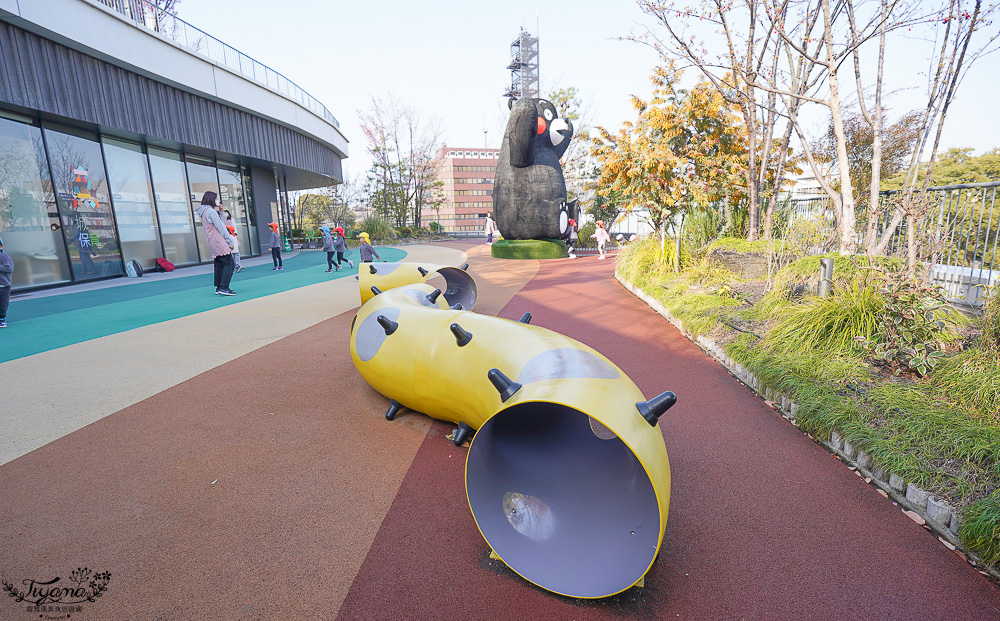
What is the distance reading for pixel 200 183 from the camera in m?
16.5

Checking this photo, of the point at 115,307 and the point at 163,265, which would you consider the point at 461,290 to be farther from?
the point at 163,265

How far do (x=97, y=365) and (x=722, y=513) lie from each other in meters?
6.47

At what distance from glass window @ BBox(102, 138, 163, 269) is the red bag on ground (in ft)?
0.76

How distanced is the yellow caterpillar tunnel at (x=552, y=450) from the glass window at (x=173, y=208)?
611 inches

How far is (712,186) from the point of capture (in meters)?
11.1

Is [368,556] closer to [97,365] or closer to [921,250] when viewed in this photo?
[97,365]

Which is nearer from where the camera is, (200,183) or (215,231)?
(215,231)

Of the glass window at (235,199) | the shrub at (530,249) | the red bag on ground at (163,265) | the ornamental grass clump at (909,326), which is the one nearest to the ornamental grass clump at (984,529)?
the ornamental grass clump at (909,326)

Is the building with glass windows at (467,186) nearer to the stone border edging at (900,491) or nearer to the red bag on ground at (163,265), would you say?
the red bag on ground at (163,265)

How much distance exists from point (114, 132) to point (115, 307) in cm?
704

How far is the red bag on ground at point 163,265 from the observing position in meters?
14.1

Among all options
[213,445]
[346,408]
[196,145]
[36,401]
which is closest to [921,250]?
[346,408]

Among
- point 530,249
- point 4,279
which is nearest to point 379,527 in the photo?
point 4,279

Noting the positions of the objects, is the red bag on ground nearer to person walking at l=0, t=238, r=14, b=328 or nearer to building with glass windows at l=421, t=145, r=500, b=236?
person walking at l=0, t=238, r=14, b=328
